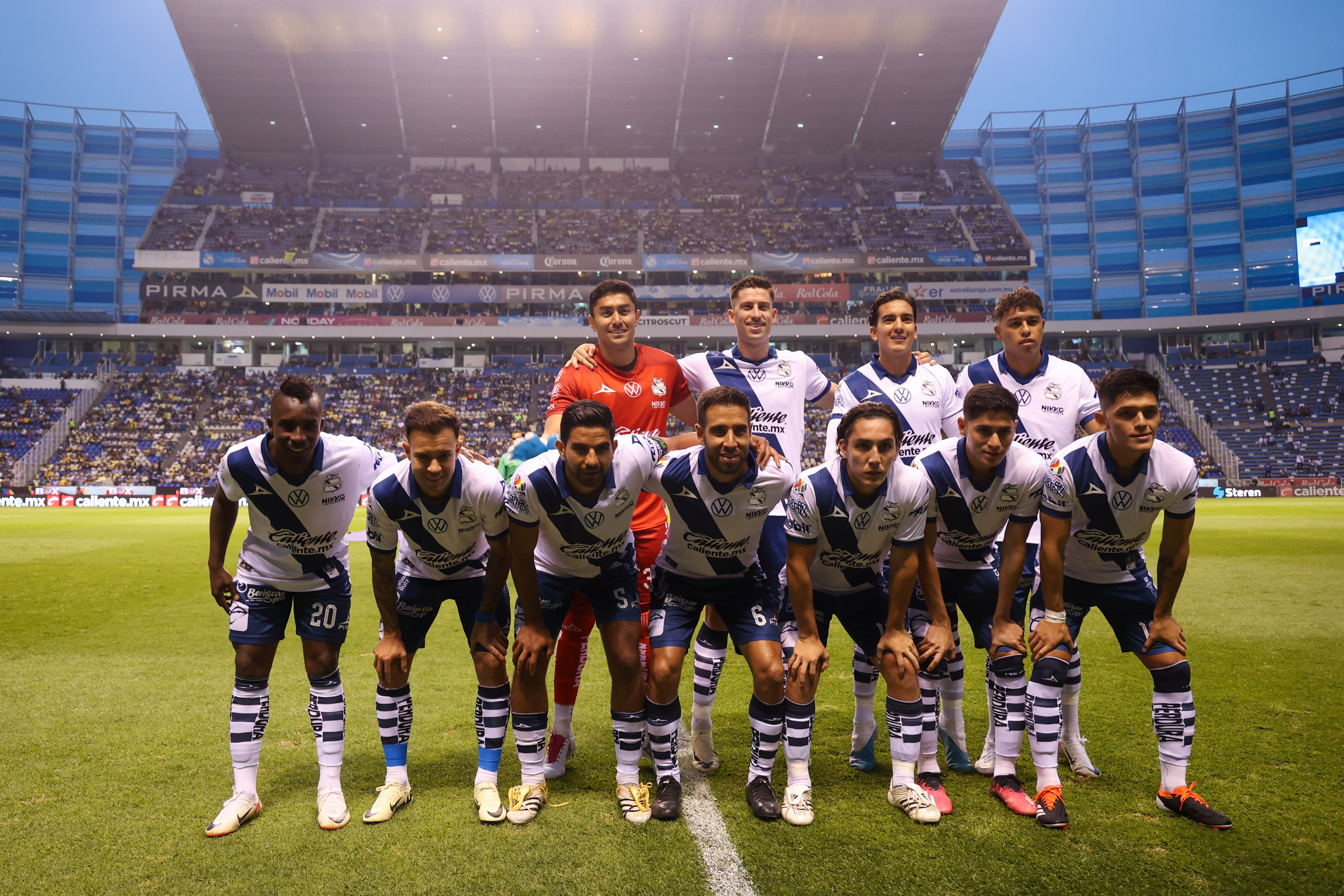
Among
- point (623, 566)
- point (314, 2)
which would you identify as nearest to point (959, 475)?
point (623, 566)

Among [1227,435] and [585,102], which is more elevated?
[585,102]

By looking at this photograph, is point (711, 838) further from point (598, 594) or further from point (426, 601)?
point (426, 601)

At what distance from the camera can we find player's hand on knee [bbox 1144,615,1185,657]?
13.5 feet

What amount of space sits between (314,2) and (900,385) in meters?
47.5

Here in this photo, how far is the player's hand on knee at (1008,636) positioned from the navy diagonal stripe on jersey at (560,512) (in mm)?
2258

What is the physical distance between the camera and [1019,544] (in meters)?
4.27

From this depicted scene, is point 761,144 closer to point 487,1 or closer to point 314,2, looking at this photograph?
point 487,1

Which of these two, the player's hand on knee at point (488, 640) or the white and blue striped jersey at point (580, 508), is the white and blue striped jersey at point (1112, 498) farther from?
the player's hand on knee at point (488, 640)

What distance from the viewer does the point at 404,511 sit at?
13.7ft

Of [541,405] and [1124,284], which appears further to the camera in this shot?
[1124,284]

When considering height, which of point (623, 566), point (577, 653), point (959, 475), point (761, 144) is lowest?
point (577, 653)

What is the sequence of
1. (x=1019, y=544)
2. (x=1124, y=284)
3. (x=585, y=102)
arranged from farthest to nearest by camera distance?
(x=1124, y=284) < (x=585, y=102) < (x=1019, y=544)

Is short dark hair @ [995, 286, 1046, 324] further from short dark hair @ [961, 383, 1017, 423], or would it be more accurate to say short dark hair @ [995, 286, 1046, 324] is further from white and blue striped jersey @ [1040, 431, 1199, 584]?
white and blue striped jersey @ [1040, 431, 1199, 584]

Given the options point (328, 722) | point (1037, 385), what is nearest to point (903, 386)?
point (1037, 385)
